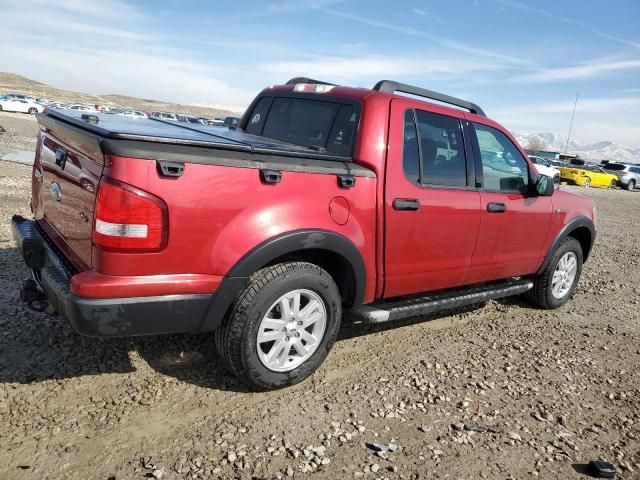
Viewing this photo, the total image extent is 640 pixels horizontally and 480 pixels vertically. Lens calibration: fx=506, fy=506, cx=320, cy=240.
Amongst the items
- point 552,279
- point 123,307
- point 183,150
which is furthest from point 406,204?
point 552,279

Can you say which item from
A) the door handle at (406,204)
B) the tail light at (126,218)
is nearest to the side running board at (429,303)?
the door handle at (406,204)

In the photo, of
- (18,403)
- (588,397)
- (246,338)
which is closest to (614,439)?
(588,397)

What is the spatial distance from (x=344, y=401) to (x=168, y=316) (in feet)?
4.10

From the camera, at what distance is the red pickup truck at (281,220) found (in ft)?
8.31

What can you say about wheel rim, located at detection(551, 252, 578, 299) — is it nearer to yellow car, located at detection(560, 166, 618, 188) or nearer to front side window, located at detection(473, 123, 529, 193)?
front side window, located at detection(473, 123, 529, 193)

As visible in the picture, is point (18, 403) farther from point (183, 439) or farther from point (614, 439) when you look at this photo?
point (614, 439)

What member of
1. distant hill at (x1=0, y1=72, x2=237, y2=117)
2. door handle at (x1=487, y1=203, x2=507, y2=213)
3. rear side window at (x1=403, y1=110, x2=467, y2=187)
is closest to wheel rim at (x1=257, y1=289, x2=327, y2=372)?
rear side window at (x1=403, y1=110, x2=467, y2=187)

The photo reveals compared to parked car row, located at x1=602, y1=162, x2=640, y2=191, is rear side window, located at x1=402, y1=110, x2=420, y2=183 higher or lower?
higher

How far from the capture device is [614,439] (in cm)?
309

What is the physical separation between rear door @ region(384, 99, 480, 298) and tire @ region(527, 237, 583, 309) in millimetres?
1466

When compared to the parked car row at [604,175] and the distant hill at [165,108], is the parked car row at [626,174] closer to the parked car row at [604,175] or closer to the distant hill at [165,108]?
the parked car row at [604,175]

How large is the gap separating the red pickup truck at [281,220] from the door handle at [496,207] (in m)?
0.01

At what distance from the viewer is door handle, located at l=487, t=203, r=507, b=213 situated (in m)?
4.15

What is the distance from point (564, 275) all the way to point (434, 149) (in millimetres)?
2601
